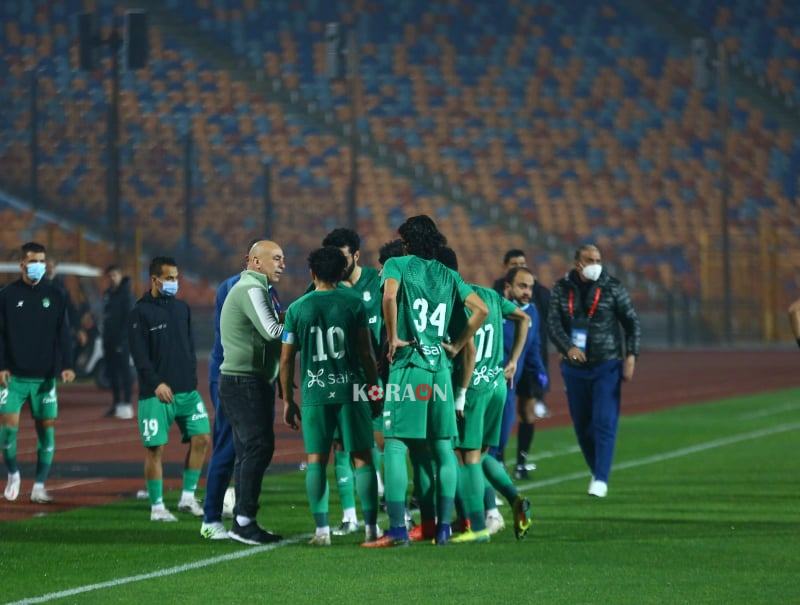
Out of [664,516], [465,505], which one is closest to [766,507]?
[664,516]

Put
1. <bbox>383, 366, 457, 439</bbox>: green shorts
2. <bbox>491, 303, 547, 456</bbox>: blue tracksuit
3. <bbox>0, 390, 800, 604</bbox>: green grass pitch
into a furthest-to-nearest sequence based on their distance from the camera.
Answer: <bbox>491, 303, 547, 456</bbox>: blue tracksuit
<bbox>383, 366, 457, 439</bbox>: green shorts
<bbox>0, 390, 800, 604</bbox>: green grass pitch

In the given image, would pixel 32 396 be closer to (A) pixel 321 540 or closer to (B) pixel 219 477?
(B) pixel 219 477

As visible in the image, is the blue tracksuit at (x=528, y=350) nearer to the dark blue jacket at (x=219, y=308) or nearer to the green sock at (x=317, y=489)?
the dark blue jacket at (x=219, y=308)

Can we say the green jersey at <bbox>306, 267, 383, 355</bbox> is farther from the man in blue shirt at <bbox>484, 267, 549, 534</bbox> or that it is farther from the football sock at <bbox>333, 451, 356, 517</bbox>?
the man in blue shirt at <bbox>484, 267, 549, 534</bbox>

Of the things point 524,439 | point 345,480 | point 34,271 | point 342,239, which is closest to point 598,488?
point 524,439

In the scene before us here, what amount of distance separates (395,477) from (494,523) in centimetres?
126

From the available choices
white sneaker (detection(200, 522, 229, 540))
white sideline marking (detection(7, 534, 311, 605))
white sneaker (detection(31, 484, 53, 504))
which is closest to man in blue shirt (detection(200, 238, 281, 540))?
white sneaker (detection(200, 522, 229, 540))

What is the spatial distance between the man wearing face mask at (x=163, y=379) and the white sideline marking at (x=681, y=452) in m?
3.21

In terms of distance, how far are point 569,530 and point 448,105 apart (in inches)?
1774

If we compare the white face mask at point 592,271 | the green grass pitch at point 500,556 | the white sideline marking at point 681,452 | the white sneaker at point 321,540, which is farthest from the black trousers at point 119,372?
the white sneaker at point 321,540

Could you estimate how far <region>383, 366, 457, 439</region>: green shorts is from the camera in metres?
11.1

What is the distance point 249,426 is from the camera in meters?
11.5

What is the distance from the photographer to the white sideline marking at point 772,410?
24.3 m

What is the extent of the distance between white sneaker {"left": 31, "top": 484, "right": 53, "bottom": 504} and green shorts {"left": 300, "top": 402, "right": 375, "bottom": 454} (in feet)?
12.5
